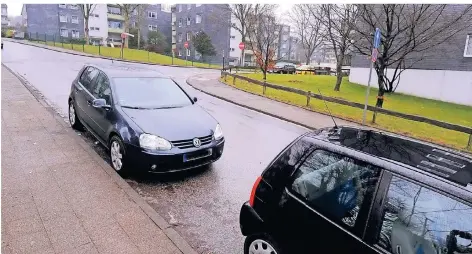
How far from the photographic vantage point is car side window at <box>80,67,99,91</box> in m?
6.63

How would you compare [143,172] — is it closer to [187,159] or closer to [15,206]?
[187,159]

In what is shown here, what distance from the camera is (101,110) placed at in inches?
222

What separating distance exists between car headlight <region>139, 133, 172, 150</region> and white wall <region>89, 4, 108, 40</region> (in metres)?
63.8

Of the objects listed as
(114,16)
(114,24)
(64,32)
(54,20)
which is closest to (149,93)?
(54,20)

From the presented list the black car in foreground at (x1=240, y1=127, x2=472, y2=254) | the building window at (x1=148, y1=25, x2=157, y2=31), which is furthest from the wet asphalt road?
the building window at (x1=148, y1=25, x2=157, y2=31)

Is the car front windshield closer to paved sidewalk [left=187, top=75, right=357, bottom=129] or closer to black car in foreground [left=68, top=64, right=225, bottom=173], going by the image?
black car in foreground [left=68, top=64, right=225, bottom=173]

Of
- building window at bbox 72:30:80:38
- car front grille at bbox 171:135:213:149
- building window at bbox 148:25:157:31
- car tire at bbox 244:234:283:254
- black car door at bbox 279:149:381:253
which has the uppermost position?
building window at bbox 148:25:157:31

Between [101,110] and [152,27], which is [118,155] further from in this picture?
[152,27]

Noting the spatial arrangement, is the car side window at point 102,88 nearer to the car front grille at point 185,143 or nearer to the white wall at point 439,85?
the car front grille at point 185,143

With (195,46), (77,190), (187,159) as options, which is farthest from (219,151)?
(195,46)

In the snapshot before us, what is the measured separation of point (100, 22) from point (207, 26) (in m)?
23.1

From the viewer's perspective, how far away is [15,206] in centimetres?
379

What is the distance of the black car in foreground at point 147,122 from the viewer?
4672 millimetres

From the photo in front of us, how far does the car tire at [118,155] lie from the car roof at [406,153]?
3.16 m
